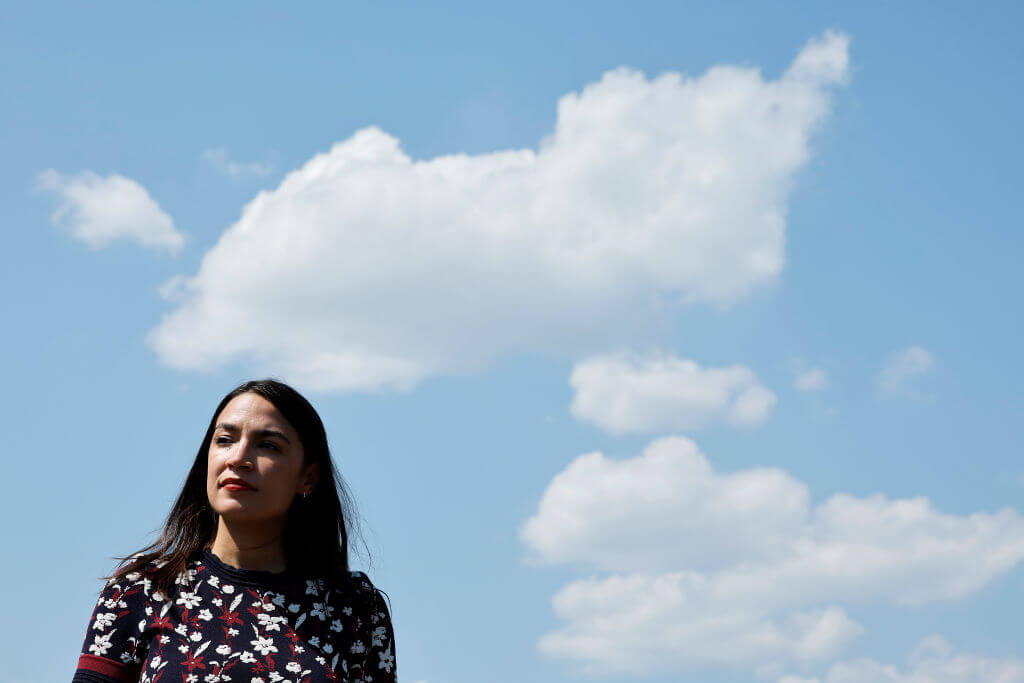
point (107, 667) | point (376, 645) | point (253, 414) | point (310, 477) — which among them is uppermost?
point (253, 414)

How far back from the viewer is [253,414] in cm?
807

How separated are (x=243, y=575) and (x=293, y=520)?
0.67 m

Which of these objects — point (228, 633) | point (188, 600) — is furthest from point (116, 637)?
point (228, 633)

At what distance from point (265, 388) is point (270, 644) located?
1673 mm

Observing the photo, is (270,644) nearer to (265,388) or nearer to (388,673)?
(388,673)

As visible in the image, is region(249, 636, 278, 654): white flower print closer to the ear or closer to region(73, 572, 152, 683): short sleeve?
region(73, 572, 152, 683): short sleeve

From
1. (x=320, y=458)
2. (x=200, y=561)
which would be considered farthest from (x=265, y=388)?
(x=200, y=561)

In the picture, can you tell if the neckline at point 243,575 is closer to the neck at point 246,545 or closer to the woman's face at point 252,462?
the neck at point 246,545

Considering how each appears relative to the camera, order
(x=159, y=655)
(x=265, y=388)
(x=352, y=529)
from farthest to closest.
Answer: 1. (x=352, y=529)
2. (x=265, y=388)
3. (x=159, y=655)

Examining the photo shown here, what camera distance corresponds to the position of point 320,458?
334 inches

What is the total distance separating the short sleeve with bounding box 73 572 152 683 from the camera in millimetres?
7664

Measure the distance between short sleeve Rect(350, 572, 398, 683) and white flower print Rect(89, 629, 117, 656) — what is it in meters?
1.59

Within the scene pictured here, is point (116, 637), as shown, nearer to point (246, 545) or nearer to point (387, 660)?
point (246, 545)

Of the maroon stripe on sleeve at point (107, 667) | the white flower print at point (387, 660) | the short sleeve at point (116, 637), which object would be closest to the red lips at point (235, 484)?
the short sleeve at point (116, 637)
